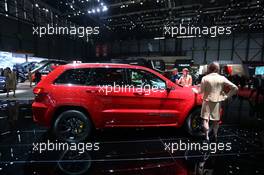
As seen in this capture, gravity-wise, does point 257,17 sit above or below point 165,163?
above

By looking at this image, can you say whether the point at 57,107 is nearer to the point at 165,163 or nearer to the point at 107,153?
the point at 107,153

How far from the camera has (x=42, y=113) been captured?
438 cm

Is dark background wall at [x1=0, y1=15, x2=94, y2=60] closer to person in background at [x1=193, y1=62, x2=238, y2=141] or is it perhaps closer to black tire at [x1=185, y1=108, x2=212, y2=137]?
black tire at [x1=185, y1=108, x2=212, y2=137]

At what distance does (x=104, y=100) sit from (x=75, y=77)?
0.77m

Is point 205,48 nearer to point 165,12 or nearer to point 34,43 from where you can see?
point 165,12

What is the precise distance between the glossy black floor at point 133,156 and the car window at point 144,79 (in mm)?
1219

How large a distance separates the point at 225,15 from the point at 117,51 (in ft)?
61.3

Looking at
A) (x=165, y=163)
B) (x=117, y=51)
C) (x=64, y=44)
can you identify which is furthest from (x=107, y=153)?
(x=117, y=51)

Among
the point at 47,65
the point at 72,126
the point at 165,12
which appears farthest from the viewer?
the point at 165,12

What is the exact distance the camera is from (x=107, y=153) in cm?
407

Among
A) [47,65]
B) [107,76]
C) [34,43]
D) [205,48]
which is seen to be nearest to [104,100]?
[107,76]

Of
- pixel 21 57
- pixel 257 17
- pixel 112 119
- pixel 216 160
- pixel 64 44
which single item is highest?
pixel 257 17

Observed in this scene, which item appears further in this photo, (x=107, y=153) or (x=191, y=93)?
(x=191, y=93)

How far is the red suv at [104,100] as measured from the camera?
173 inches
